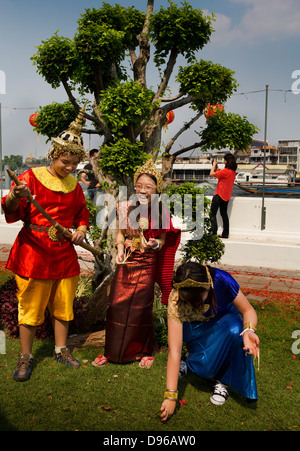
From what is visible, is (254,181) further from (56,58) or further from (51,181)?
(51,181)

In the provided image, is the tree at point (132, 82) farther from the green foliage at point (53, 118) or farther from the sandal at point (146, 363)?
the sandal at point (146, 363)

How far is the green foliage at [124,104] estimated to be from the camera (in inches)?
154

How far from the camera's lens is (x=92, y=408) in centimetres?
296

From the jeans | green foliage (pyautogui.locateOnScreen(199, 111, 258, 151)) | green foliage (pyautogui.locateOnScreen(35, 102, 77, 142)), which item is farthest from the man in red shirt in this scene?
green foliage (pyautogui.locateOnScreen(35, 102, 77, 142))

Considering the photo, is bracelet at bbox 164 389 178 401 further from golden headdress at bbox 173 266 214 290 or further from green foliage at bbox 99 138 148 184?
green foliage at bbox 99 138 148 184

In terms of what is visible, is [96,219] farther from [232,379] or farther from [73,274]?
[232,379]

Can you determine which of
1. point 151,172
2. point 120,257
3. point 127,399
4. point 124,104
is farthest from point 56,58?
point 127,399

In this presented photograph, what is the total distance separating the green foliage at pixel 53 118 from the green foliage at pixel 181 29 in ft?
4.23

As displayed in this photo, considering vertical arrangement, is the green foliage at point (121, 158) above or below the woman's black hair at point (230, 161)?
below

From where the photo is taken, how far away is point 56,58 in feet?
14.4

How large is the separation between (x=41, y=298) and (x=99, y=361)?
0.76 metres

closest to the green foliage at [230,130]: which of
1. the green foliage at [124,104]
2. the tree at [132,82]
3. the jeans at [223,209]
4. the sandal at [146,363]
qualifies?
the tree at [132,82]

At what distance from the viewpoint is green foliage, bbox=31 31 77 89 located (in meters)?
4.35
